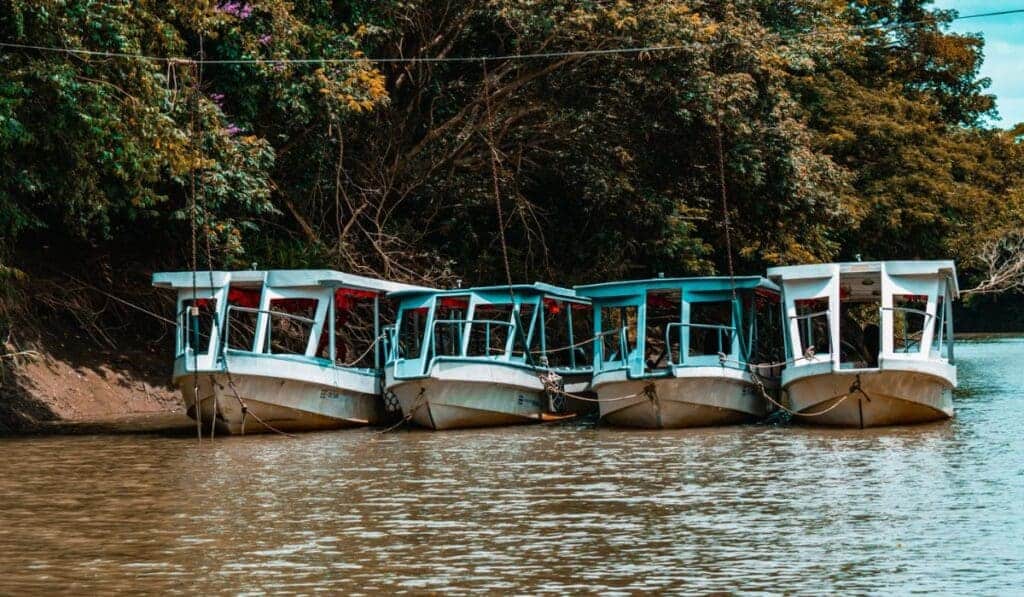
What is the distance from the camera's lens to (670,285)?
79.7ft

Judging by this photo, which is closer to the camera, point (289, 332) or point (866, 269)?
point (866, 269)

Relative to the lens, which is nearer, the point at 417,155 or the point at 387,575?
the point at 387,575

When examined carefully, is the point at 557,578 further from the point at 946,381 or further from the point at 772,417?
the point at 772,417

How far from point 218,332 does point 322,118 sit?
5.74m

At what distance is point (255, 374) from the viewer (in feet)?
73.7

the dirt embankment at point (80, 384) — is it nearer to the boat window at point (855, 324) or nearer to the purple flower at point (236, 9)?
the purple flower at point (236, 9)

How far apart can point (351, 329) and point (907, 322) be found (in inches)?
542

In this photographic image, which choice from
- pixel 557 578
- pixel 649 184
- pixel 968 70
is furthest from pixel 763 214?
pixel 557 578

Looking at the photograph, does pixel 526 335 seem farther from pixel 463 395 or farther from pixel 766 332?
pixel 463 395

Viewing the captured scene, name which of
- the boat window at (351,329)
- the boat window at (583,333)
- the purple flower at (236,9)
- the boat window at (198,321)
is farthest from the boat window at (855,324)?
the purple flower at (236,9)

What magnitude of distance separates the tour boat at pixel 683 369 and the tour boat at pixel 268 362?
155 inches

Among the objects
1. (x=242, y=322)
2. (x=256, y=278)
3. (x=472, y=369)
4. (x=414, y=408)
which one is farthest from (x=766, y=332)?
(x=242, y=322)

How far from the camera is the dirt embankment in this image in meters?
25.0

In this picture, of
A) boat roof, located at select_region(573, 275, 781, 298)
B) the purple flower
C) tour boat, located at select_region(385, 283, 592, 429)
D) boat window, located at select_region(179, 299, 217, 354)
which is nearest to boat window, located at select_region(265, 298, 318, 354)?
boat window, located at select_region(179, 299, 217, 354)
